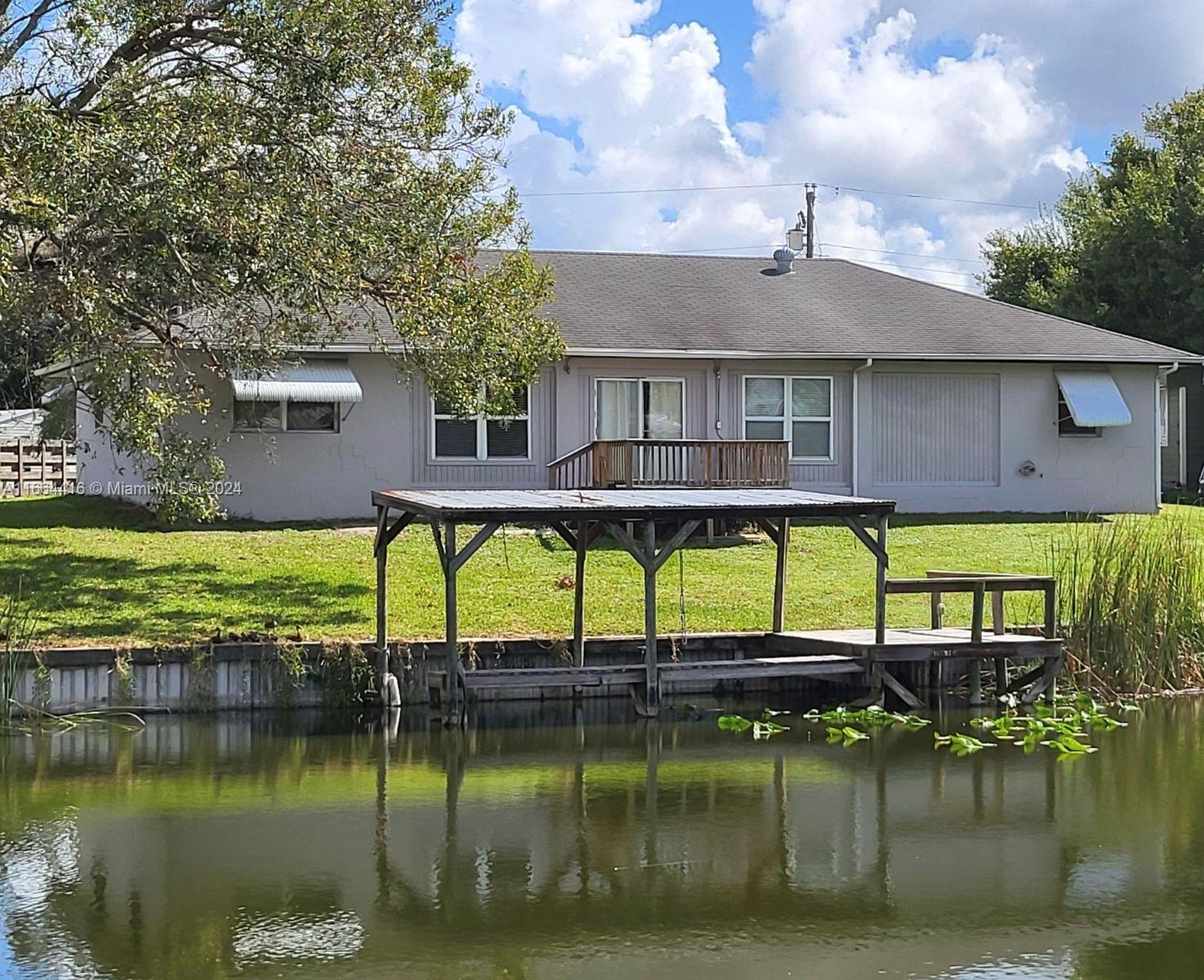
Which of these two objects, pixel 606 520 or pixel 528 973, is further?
pixel 606 520

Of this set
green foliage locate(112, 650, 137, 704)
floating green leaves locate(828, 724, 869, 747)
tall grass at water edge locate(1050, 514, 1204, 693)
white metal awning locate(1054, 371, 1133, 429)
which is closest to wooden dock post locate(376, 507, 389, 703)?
green foliage locate(112, 650, 137, 704)

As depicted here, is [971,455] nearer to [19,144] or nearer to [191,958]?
[19,144]

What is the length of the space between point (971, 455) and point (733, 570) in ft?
22.6

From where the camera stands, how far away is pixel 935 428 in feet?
86.0

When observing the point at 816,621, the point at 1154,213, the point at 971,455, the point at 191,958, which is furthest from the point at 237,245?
the point at 1154,213

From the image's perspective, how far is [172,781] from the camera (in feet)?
42.0

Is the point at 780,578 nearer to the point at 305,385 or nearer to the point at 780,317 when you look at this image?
the point at 305,385

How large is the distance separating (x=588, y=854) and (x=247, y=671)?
6.06 m

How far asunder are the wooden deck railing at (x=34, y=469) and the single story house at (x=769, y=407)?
4.25 meters

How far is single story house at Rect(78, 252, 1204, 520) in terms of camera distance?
2383 centimetres

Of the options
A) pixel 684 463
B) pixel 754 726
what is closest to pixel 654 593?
pixel 754 726

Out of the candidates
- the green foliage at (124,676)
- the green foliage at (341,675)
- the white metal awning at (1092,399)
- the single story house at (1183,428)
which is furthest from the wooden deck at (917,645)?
the single story house at (1183,428)

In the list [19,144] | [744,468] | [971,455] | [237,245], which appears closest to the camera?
[19,144]

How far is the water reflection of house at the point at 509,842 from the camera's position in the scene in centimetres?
908
